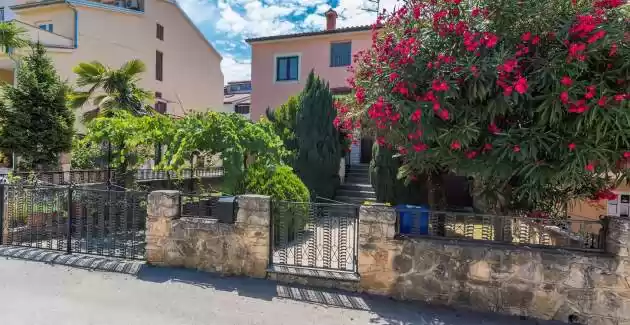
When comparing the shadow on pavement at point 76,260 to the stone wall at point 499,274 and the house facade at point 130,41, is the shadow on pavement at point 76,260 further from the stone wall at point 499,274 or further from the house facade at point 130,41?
the house facade at point 130,41

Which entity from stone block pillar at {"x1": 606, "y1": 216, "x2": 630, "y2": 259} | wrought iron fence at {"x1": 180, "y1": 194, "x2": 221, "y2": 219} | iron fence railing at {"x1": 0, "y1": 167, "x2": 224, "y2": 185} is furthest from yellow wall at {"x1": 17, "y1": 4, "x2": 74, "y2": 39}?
stone block pillar at {"x1": 606, "y1": 216, "x2": 630, "y2": 259}

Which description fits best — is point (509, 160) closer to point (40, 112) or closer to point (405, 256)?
point (405, 256)

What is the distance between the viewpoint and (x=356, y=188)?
574 inches

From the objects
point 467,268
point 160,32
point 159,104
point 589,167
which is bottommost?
point 467,268

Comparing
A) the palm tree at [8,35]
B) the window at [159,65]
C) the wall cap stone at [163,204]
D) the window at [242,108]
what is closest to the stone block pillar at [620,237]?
the wall cap stone at [163,204]

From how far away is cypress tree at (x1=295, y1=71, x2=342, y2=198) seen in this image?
1305cm

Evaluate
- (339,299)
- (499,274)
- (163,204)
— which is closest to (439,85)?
(499,274)

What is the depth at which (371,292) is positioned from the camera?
5.61 m

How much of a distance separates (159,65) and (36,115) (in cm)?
1274

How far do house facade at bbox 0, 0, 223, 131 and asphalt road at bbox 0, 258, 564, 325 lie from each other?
10.7m

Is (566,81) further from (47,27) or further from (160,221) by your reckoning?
(47,27)

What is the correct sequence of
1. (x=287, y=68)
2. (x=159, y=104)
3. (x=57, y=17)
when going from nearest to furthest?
1. (x=57, y=17)
2. (x=287, y=68)
3. (x=159, y=104)

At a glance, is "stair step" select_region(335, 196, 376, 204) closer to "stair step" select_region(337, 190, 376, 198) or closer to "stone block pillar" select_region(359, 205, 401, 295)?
"stair step" select_region(337, 190, 376, 198)

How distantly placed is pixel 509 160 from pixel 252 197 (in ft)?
13.3
